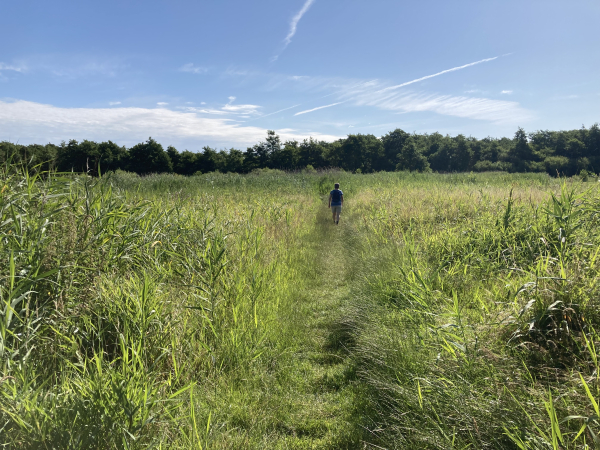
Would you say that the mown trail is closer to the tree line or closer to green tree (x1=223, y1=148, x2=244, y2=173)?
the tree line

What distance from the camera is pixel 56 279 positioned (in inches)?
108

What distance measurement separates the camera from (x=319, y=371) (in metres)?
3.13

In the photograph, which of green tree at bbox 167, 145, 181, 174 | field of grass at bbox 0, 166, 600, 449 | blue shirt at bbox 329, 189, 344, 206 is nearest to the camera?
field of grass at bbox 0, 166, 600, 449

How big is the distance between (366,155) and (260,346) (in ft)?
194

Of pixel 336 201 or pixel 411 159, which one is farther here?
pixel 411 159

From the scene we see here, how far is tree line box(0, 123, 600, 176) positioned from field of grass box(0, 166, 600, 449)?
174 ft

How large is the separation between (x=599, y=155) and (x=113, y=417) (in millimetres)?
72766

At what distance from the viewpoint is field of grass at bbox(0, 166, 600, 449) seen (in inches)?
71.0

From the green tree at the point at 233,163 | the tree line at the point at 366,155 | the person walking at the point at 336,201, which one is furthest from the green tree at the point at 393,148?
the person walking at the point at 336,201

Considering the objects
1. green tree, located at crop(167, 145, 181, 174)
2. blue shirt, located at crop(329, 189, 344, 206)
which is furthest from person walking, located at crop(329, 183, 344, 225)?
green tree, located at crop(167, 145, 181, 174)

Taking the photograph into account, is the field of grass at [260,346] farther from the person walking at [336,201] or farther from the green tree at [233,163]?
the green tree at [233,163]

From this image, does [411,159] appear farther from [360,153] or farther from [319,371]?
[319,371]

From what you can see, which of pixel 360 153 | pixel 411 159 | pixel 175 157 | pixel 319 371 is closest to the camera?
pixel 319 371

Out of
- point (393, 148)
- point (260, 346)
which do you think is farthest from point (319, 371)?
point (393, 148)
